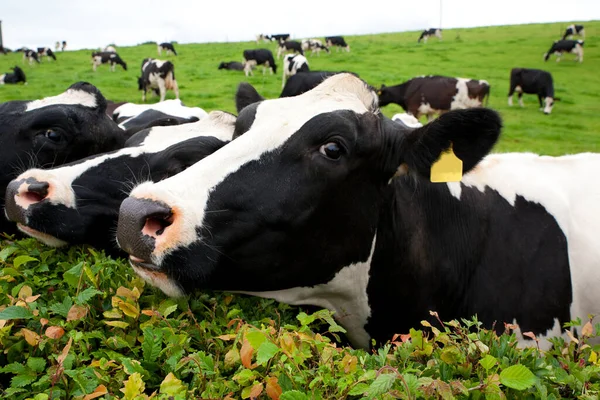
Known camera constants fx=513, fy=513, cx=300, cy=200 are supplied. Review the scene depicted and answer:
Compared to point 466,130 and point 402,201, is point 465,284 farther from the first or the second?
point 466,130

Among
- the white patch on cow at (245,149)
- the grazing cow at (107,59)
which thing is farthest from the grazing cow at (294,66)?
the white patch on cow at (245,149)

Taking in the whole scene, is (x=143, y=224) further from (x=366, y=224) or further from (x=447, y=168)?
(x=447, y=168)

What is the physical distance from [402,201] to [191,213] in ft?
4.94

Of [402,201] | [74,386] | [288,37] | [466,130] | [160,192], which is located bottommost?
[74,386]

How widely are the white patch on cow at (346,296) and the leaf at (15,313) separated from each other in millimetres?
1092

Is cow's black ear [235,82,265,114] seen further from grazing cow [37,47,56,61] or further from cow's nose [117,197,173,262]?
grazing cow [37,47,56,61]

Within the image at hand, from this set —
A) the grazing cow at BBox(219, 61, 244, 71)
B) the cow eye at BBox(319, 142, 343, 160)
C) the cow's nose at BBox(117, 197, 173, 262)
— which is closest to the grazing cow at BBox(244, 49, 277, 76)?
the grazing cow at BBox(219, 61, 244, 71)

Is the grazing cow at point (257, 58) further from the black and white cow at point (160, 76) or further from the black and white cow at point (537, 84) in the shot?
the black and white cow at point (537, 84)

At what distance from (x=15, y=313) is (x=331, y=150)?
164cm

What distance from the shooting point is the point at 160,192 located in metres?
2.36

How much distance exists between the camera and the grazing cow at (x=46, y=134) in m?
4.41

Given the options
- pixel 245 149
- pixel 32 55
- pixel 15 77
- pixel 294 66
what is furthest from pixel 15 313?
pixel 32 55

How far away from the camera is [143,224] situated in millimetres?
2340

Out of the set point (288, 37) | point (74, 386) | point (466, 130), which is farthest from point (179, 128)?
point (288, 37)
